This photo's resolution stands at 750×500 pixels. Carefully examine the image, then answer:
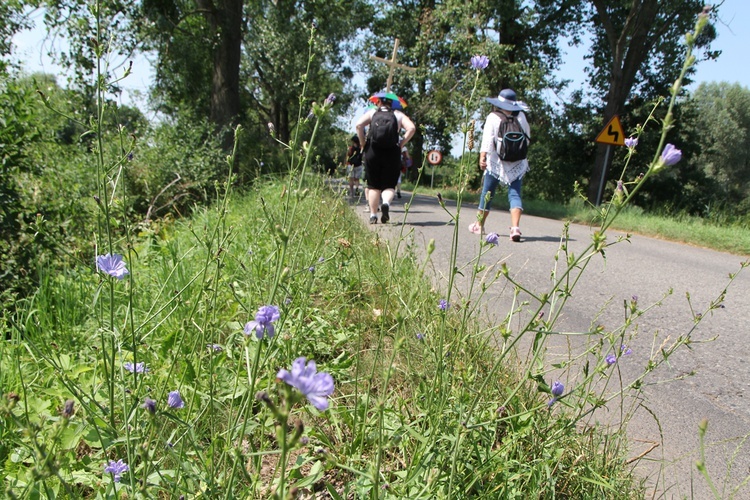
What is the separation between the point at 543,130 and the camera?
63.5 ft

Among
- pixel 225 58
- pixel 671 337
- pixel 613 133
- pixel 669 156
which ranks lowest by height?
pixel 671 337

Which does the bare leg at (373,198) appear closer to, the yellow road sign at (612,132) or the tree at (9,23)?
the tree at (9,23)

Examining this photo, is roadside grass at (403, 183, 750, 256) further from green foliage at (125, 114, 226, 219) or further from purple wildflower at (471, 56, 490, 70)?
purple wildflower at (471, 56, 490, 70)

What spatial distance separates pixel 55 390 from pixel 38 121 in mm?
3049

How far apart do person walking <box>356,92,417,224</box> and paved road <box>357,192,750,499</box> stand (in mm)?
687

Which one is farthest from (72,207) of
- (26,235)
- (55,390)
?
(55,390)

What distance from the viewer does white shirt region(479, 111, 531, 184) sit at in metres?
5.39

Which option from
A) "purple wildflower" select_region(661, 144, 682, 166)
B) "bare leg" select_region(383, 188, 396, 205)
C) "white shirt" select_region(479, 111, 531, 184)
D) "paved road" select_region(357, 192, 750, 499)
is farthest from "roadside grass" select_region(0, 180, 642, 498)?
"bare leg" select_region(383, 188, 396, 205)

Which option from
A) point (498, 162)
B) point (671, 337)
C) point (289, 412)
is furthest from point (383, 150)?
point (289, 412)

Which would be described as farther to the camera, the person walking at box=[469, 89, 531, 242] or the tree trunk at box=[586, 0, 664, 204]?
the tree trunk at box=[586, 0, 664, 204]

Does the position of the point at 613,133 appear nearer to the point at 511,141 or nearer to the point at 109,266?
the point at 511,141

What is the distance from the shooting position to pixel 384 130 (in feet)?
18.8

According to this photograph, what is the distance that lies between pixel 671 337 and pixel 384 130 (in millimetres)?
3867

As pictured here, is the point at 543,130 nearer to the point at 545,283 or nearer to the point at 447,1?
the point at 447,1
